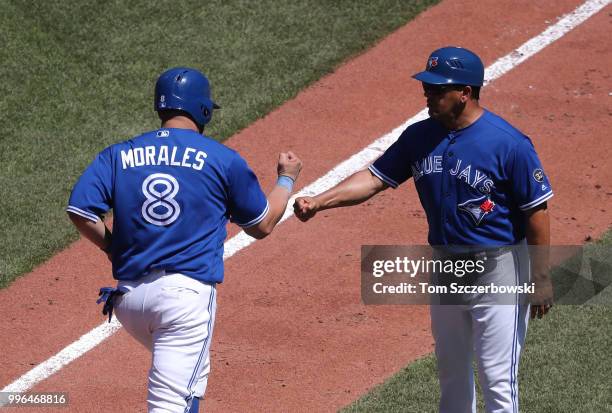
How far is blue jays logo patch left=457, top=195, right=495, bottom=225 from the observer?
5355mm

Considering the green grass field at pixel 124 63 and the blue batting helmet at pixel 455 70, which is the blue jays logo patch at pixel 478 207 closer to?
the blue batting helmet at pixel 455 70

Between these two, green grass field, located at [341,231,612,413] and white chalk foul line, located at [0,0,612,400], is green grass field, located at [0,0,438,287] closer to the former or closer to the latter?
white chalk foul line, located at [0,0,612,400]

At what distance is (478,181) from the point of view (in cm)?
532

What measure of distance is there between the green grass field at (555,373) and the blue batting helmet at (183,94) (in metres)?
2.12

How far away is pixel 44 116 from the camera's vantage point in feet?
31.8

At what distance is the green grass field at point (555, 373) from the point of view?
20.8 ft

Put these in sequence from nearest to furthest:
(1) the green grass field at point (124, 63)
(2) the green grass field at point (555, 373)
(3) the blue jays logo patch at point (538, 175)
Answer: (3) the blue jays logo patch at point (538, 175)
(2) the green grass field at point (555, 373)
(1) the green grass field at point (124, 63)

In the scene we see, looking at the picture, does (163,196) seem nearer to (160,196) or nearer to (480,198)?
(160,196)

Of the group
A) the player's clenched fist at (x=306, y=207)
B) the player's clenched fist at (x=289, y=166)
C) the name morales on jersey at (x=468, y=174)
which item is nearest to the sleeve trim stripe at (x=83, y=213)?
the player's clenched fist at (x=289, y=166)

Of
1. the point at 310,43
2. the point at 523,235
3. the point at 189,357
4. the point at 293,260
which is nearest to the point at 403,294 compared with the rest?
the point at 293,260

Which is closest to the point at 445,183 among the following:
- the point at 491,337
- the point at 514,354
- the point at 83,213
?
the point at 491,337

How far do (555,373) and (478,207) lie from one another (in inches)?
66.2

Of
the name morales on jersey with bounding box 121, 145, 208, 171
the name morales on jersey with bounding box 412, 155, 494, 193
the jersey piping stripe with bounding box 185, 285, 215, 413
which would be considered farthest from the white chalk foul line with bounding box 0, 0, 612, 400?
the name morales on jersey with bounding box 412, 155, 494, 193

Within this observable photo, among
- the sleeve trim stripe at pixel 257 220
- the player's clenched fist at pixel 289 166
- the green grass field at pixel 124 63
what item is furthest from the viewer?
Answer: the green grass field at pixel 124 63
